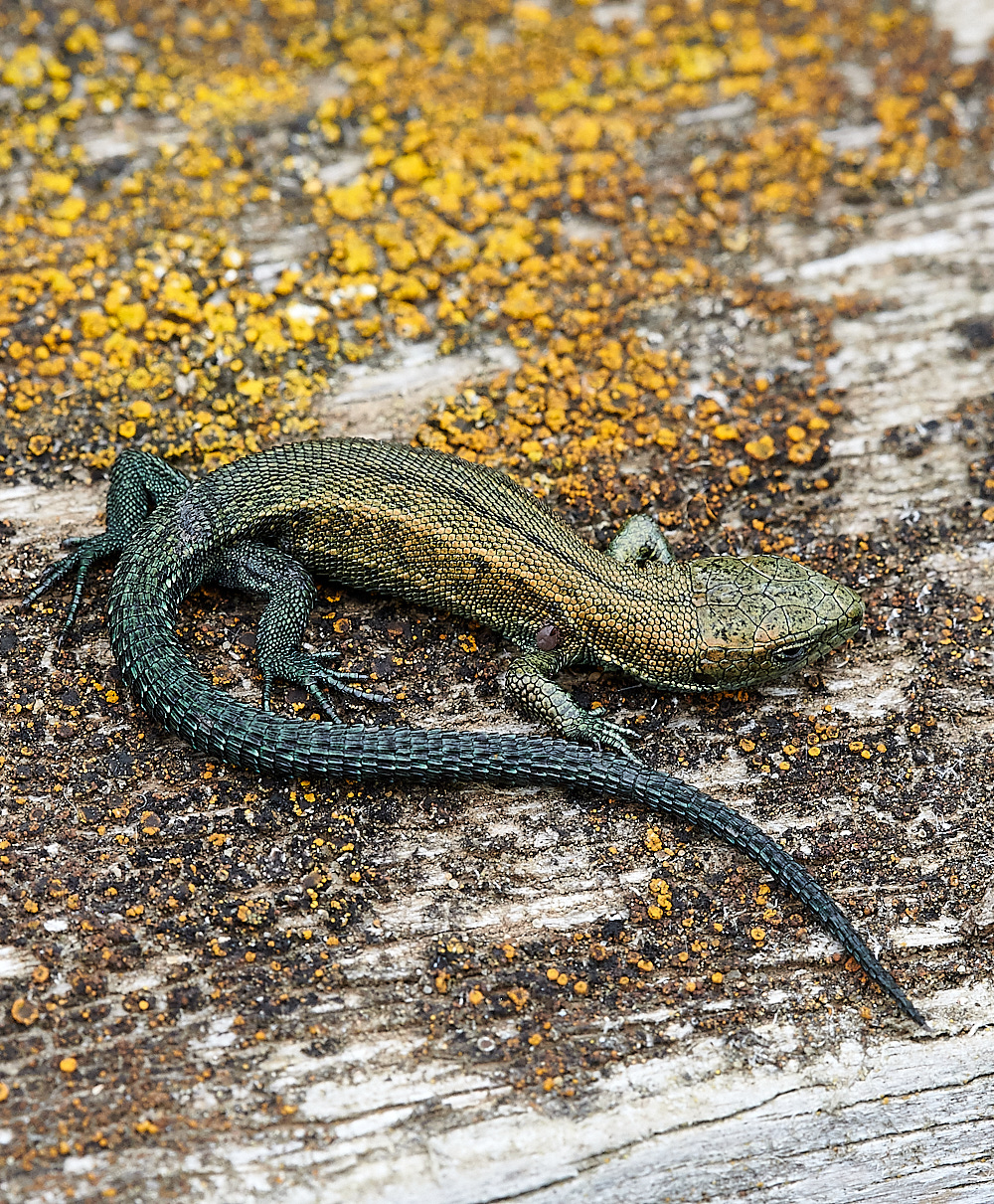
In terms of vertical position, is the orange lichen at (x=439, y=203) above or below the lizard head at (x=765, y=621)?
above

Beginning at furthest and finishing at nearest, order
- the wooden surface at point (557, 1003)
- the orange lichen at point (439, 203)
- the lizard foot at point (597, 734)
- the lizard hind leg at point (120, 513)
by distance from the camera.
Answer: the orange lichen at point (439, 203)
the lizard hind leg at point (120, 513)
the lizard foot at point (597, 734)
the wooden surface at point (557, 1003)

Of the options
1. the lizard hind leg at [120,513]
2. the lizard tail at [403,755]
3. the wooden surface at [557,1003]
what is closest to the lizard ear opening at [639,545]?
the wooden surface at [557,1003]

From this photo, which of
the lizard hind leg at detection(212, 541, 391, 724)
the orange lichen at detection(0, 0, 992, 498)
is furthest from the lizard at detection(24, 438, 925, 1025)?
the orange lichen at detection(0, 0, 992, 498)

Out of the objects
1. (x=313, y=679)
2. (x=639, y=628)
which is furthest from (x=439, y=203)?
(x=313, y=679)

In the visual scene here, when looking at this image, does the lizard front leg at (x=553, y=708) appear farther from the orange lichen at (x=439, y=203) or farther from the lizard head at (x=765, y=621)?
the orange lichen at (x=439, y=203)

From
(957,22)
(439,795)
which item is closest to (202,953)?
(439,795)

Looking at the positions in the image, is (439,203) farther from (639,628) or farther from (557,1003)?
(557,1003)

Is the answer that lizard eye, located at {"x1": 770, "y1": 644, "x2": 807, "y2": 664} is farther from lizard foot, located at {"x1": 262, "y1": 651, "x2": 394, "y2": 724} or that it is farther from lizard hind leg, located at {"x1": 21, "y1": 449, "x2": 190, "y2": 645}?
lizard hind leg, located at {"x1": 21, "y1": 449, "x2": 190, "y2": 645}

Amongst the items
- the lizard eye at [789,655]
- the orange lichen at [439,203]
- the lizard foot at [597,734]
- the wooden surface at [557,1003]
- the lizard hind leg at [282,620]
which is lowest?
the wooden surface at [557,1003]
